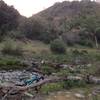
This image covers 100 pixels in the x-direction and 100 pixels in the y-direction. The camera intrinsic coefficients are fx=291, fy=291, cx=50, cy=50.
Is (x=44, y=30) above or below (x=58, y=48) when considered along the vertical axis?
above

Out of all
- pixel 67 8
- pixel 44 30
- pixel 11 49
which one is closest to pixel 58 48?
pixel 11 49

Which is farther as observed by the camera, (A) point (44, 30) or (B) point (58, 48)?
(A) point (44, 30)

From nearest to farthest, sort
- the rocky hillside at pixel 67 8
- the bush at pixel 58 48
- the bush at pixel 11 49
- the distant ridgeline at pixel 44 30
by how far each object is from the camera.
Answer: the bush at pixel 11 49 → the bush at pixel 58 48 → the distant ridgeline at pixel 44 30 → the rocky hillside at pixel 67 8

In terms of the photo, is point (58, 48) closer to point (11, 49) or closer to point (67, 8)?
point (11, 49)

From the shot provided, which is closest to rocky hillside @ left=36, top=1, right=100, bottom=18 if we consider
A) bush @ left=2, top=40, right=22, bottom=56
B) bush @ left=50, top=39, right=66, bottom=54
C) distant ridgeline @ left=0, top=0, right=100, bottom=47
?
distant ridgeline @ left=0, top=0, right=100, bottom=47

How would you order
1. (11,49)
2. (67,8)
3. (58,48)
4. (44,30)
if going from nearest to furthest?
(11,49), (58,48), (44,30), (67,8)

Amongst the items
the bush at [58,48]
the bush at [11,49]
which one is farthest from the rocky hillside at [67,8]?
the bush at [11,49]

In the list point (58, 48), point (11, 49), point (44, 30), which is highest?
point (44, 30)

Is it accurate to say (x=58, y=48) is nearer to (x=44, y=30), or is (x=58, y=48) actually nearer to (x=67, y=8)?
(x=44, y=30)

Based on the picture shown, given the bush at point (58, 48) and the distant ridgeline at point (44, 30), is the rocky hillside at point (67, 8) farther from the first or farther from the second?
the bush at point (58, 48)

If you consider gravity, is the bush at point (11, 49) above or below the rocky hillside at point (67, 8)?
below

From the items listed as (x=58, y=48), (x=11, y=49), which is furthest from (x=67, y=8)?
(x=11, y=49)

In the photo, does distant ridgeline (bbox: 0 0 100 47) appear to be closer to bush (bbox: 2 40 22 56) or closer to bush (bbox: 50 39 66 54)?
bush (bbox: 50 39 66 54)

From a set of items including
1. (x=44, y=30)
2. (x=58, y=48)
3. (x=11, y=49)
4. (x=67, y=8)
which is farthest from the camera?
(x=67, y=8)
